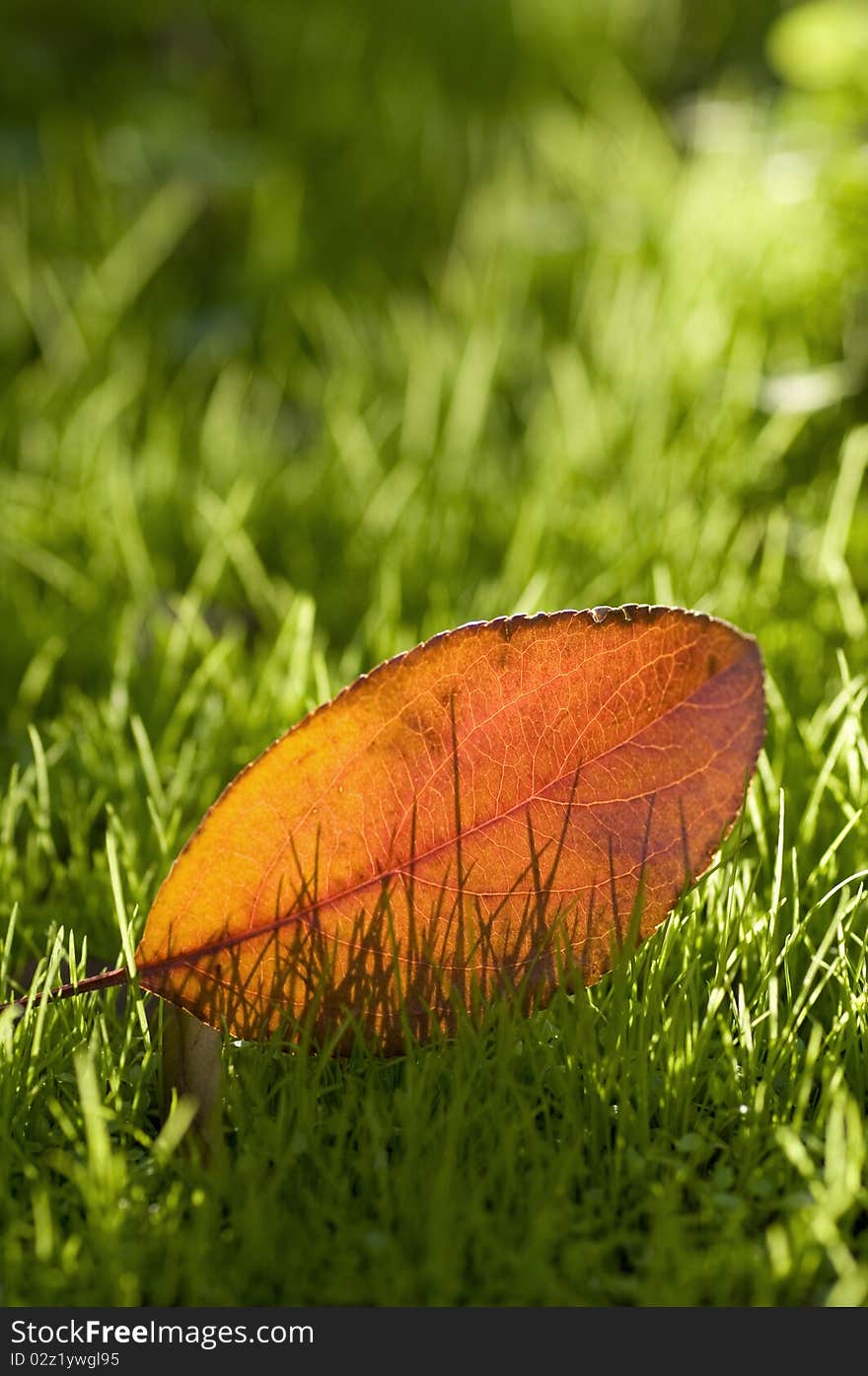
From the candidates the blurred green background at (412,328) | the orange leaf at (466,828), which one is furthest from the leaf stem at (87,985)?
the blurred green background at (412,328)

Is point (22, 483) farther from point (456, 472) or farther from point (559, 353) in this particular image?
point (559, 353)

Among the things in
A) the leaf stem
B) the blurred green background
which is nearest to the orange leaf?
the leaf stem

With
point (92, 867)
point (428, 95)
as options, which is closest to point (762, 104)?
point (428, 95)

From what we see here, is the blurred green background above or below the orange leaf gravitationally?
above

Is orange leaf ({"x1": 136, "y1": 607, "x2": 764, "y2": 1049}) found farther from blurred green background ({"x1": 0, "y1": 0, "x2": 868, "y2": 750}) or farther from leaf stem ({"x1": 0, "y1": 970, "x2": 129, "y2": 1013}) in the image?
blurred green background ({"x1": 0, "y1": 0, "x2": 868, "y2": 750})

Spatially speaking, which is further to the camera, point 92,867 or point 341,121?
point 341,121

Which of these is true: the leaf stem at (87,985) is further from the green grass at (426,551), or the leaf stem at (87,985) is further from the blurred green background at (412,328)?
the blurred green background at (412,328)

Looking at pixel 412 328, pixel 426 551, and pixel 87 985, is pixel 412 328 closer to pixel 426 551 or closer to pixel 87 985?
pixel 426 551

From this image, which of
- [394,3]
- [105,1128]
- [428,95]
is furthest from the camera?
[394,3]
